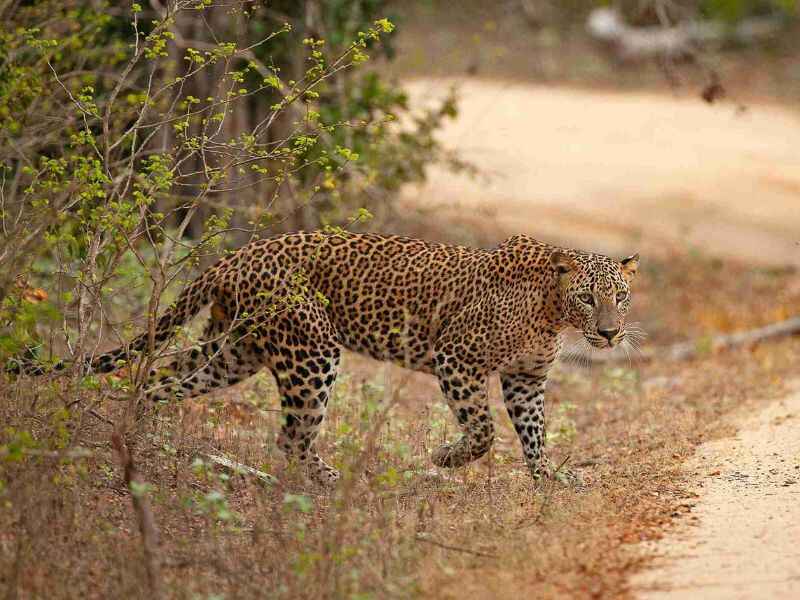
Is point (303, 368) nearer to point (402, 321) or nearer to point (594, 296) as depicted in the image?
point (402, 321)

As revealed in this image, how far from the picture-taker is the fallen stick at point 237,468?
739 cm

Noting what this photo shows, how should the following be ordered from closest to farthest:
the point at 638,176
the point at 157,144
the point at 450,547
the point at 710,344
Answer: the point at 450,547
the point at 157,144
the point at 710,344
the point at 638,176

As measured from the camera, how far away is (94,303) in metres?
7.29

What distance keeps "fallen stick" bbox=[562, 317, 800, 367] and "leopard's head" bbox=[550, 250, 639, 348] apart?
200 inches

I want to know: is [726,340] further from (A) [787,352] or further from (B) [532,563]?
(B) [532,563]

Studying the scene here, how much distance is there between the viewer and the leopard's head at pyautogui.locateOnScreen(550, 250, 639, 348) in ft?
25.5

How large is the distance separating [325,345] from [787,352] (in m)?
5.94

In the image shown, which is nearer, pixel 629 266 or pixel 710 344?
pixel 629 266

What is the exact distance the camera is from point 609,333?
7750mm

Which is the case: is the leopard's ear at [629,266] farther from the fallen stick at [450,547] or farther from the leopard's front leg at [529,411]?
the fallen stick at [450,547]

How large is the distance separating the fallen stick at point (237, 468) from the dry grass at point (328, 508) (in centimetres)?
7

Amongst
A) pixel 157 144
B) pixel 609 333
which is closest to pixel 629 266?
pixel 609 333

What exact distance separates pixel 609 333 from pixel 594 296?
0.24 m

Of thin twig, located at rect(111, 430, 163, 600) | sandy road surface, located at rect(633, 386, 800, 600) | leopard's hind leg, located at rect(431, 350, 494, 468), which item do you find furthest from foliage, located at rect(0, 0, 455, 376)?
sandy road surface, located at rect(633, 386, 800, 600)
